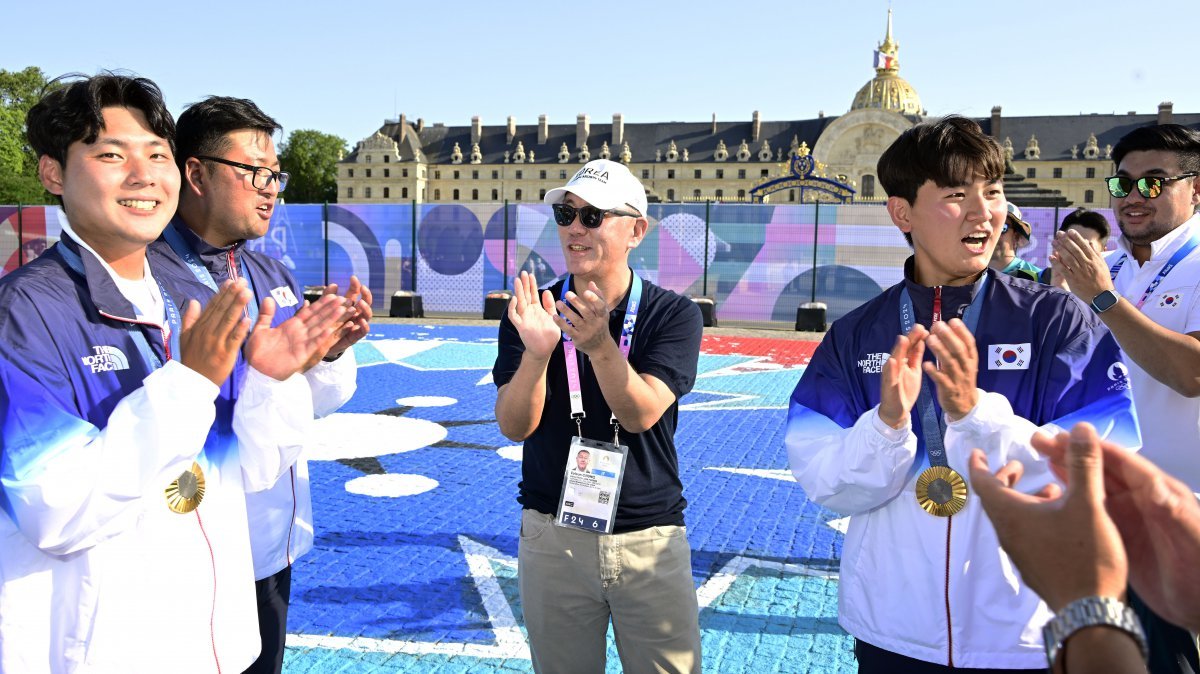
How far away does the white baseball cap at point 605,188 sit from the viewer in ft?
9.21

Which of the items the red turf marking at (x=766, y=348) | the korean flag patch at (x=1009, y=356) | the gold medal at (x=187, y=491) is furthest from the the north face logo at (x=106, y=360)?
the red turf marking at (x=766, y=348)

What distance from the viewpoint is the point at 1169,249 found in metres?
3.43

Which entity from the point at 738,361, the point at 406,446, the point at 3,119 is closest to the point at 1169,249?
the point at 406,446

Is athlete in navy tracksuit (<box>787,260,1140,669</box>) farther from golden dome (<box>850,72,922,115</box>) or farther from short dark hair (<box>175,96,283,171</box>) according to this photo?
golden dome (<box>850,72,922,115</box>)

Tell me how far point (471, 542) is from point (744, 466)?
2.76m

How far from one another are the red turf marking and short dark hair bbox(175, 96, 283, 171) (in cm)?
1068

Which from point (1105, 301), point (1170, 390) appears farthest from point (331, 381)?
point (1170, 390)

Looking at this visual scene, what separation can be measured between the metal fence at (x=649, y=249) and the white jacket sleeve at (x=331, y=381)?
50.1 feet

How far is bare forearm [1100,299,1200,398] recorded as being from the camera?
9.74 ft

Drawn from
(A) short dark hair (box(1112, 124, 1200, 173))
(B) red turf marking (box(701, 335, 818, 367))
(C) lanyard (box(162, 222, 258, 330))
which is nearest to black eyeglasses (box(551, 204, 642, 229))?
(C) lanyard (box(162, 222, 258, 330))

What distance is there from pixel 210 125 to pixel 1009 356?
2.68 m

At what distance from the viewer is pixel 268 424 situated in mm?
2256

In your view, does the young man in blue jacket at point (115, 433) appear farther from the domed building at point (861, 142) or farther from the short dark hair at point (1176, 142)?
the domed building at point (861, 142)

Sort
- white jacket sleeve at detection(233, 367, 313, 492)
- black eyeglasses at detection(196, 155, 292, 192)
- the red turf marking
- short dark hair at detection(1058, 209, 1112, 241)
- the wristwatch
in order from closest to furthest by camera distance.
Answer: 1. white jacket sleeve at detection(233, 367, 313, 492)
2. black eyeglasses at detection(196, 155, 292, 192)
3. the wristwatch
4. short dark hair at detection(1058, 209, 1112, 241)
5. the red turf marking
